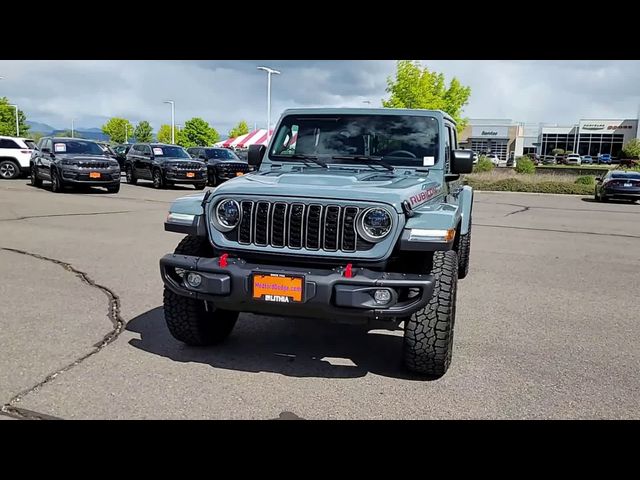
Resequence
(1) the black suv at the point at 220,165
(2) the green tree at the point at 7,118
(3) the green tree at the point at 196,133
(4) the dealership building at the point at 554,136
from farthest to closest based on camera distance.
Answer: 1. (4) the dealership building at the point at 554,136
2. (3) the green tree at the point at 196,133
3. (2) the green tree at the point at 7,118
4. (1) the black suv at the point at 220,165

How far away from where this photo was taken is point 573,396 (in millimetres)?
3689

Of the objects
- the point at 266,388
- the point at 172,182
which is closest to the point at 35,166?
the point at 172,182

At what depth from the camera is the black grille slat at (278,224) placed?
148 inches

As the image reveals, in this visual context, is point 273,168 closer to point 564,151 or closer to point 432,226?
point 432,226

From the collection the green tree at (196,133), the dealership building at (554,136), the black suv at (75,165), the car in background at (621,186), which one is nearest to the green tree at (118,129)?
the green tree at (196,133)

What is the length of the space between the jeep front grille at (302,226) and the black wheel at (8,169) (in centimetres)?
2253

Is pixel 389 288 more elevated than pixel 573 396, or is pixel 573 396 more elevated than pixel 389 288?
pixel 389 288

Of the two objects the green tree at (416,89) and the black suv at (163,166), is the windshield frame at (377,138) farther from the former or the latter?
the green tree at (416,89)

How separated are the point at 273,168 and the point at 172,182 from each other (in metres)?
16.0

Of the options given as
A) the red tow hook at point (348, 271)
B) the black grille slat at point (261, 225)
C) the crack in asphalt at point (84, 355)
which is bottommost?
the crack in asphalt at point (84, 355)

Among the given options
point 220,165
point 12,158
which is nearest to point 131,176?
point 220,165

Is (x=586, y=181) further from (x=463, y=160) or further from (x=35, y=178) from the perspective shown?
(x=463, y=160)
